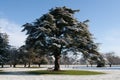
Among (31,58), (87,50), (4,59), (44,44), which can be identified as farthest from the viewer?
(31,58)

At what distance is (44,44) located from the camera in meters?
46.4

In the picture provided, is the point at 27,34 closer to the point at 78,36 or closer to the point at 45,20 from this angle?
the point at 45,20

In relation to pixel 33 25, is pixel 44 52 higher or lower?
lower

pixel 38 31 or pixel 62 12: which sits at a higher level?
pixel 62 12

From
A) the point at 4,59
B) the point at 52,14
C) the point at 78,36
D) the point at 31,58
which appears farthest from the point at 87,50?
the point at 31,58

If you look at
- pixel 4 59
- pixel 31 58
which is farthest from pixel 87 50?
pixel 31 58

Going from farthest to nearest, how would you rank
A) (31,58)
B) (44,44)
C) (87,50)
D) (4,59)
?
(31,58) < (4,59) < (87,50) < (44,44)

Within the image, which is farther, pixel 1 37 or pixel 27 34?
pixel 1 37

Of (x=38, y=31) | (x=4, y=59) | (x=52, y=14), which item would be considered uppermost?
(x=52, y=14)

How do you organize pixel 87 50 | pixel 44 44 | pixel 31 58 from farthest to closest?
pixel 31 58, pixel 87 50, pixel 44 44

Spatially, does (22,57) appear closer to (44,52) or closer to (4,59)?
(4,59)

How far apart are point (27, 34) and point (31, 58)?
195ft

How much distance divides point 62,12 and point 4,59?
16.3 m

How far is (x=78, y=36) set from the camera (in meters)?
49.3
